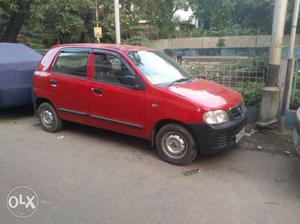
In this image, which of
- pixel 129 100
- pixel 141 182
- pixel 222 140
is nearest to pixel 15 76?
pixel 129 100

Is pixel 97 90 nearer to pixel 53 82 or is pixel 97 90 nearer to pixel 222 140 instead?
pixel 53 82

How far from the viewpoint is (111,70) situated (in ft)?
16.8

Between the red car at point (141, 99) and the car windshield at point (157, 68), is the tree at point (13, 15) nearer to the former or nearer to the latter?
the red car at point (141, 99)

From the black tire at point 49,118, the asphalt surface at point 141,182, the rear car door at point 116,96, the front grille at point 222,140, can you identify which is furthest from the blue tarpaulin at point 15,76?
the front grille at point 222,140

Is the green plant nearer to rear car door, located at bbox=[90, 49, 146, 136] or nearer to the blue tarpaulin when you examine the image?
rear car door, located at bbox=[90, 49, 146, 136]

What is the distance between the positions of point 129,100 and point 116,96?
26cm

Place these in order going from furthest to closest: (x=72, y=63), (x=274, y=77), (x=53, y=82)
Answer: (x=274, y=77) → (x=53, y=82) → (x=72, y=63)

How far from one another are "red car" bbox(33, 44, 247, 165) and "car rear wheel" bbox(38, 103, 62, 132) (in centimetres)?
2

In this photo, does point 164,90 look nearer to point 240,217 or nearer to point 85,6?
point 240,217

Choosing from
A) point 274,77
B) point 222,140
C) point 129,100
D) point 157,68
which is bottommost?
point 222,140

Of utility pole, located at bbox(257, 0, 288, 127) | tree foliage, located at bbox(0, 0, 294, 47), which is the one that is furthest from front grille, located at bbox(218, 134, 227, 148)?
tree foliage, located at bbox(0, 0, 294, 47)

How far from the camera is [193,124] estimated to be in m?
4.34

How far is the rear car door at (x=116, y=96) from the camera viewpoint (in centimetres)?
483

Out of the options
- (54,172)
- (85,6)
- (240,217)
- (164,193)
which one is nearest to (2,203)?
(54,172)
